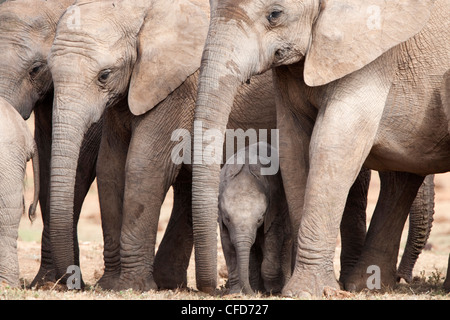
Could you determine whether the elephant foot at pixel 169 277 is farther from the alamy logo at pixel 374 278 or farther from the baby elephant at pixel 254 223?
the alamy logo at pixel 374 278

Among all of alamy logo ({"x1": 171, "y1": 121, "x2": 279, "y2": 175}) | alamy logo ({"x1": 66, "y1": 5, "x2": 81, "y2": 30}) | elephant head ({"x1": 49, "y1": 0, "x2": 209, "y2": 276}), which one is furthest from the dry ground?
alamy logo ({"x1": 66, "y1": 5, "x2": 81, "y2": 30})

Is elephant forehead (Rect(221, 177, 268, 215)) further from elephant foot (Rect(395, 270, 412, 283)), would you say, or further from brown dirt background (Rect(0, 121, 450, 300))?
elephant foot (Rect(395, 270, 412, 283))

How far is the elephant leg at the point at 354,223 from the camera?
33.8ft

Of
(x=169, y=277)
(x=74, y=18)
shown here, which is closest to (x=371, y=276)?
(x=169, y=277)

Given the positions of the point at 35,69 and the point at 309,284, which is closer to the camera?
the point at 309,284

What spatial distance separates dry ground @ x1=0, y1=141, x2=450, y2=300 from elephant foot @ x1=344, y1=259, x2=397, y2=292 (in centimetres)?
14

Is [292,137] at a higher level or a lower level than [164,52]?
lower

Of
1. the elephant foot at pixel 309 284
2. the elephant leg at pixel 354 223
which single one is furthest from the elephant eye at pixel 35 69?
the elephant foot at pixel 309 284

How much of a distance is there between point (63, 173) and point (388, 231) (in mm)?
2932

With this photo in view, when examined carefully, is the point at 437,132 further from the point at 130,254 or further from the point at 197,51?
the point at 130,254

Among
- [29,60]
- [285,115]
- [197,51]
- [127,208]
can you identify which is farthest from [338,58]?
[29,60]

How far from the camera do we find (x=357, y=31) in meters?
8.11

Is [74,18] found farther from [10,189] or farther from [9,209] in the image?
[9,209]

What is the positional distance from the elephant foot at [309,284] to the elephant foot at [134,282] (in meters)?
1.51
